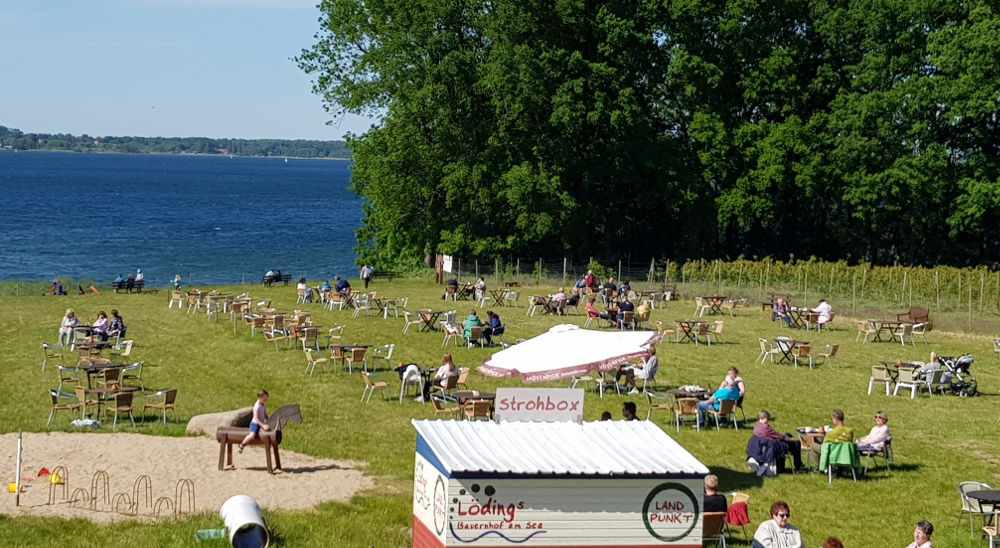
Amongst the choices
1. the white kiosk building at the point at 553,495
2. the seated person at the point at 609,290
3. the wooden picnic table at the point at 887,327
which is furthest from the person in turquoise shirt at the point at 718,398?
the seated person at the point at 609,290

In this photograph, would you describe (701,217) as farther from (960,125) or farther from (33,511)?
(33,511)

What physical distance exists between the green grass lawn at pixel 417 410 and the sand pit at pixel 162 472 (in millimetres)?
442

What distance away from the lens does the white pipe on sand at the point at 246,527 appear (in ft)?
42.8

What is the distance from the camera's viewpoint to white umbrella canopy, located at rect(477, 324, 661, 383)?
18.0m

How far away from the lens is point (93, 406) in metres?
21.4

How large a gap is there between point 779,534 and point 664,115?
41.4m

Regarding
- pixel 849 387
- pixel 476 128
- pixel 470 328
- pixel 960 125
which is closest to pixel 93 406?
pixel 470 328

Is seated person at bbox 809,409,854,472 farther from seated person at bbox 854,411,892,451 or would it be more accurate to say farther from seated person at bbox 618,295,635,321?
seated person at bbox 618,295,635,321

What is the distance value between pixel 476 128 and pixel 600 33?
6.69 metres

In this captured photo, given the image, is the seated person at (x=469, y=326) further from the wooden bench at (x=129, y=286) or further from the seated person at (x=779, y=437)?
the wooden bench at (x=129, y=286)

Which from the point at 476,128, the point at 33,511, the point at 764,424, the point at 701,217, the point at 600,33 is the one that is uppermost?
the point at 600,33

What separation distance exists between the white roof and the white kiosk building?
0.04ft

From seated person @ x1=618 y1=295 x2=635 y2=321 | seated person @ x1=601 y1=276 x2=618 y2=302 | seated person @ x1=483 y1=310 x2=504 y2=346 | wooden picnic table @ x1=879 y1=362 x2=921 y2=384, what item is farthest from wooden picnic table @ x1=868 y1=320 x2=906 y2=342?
seated person @ x1=483 y1=310 x2=504 y2=346

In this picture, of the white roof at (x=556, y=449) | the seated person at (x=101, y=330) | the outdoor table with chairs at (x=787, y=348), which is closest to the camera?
the white roof at (x=556, y=449)
